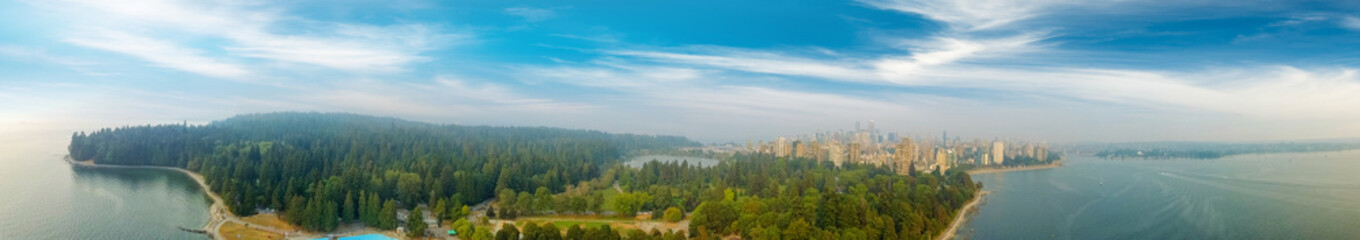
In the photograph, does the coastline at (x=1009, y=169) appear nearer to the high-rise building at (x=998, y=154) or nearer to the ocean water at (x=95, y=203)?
the high-rise building at (x=998, y=154)

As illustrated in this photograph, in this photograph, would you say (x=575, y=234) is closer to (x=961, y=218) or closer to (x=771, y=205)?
(x=771, y=205)

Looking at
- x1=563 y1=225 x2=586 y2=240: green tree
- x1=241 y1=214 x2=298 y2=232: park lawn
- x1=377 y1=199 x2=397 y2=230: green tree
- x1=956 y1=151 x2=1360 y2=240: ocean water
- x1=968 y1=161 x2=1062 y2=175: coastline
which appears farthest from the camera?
x1=968 y1=161 x2=1062 y2=175: coastline

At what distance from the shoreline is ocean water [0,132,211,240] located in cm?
1388

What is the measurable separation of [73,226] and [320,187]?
435 cm

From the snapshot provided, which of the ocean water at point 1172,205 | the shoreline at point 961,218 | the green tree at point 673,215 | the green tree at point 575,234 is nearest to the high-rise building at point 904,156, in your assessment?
the ocean water at point 1172,205

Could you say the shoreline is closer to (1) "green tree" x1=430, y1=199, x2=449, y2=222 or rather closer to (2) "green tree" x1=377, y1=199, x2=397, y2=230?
(1) "green tree" x1=430, y1=199, x2=449, y2=222

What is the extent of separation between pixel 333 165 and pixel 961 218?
16.4m

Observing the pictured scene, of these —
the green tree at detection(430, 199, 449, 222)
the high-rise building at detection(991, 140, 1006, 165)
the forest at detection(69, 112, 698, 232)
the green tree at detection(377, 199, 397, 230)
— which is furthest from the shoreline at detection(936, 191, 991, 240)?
the high-rise building at detection(991, 140, 1006, 165)

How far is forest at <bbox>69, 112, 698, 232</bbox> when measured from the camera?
1367 centimetres

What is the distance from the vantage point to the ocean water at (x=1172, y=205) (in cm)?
1463

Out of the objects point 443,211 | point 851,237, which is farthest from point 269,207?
point 851,237

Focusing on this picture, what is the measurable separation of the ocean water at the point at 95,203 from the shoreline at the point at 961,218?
45.6ft

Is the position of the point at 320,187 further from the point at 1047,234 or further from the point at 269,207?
the point at 1047,234

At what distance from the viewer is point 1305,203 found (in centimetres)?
1867
